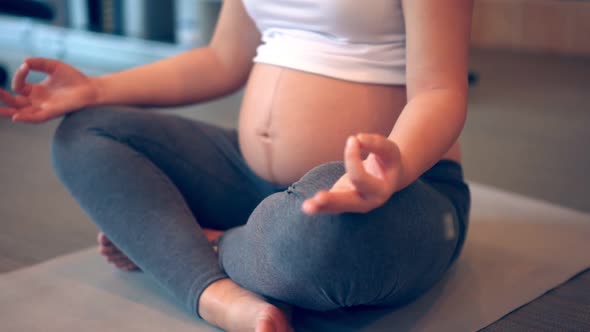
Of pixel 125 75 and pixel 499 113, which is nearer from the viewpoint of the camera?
pixel 125 75

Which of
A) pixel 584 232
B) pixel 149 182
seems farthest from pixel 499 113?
pixel 149 182

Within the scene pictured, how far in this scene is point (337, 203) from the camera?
539 mm

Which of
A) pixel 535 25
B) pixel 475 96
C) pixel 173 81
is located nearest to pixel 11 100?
pixel 173 81

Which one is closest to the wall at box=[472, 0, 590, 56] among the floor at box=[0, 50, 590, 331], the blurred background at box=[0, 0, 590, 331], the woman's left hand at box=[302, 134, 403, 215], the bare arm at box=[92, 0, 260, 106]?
the blurred background at box=[0, 0, 590, 331]

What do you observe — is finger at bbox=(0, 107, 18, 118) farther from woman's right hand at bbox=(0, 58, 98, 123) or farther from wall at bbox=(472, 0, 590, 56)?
wall at bbox=(472, 0, 590, 56)

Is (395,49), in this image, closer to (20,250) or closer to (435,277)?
(435,277)

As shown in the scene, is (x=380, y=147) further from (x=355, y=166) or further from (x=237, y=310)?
(x=237, y=310)

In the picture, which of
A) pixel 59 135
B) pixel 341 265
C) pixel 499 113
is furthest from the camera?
pixel 499 113

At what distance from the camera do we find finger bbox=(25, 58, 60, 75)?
856 mm

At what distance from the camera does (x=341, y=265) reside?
2.07 feet

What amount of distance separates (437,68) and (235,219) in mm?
378

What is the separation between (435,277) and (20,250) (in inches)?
24.4

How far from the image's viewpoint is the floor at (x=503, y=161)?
0.90m

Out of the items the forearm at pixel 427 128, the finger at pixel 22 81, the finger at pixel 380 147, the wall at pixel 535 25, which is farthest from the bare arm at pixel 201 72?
the wall at pixel 535 25
